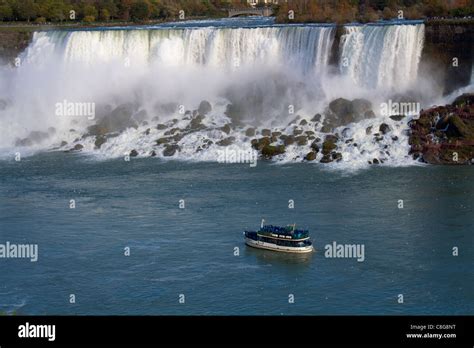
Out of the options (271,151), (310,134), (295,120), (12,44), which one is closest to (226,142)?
(271,151)

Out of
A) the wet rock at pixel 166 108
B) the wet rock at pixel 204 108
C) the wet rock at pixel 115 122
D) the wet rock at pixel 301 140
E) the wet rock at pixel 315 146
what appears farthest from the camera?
the wet rock at pixel 166 108

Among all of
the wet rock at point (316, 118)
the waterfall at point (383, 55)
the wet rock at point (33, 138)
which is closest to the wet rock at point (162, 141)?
the wet rock at point (316, 118)

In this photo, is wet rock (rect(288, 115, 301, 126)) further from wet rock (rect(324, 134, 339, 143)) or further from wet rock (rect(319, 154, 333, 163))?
wet rock (rect(319, 154, 333, 163))

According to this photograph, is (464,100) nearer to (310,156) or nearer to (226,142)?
(310,156)

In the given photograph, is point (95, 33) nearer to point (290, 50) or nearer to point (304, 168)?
point (290, 50)

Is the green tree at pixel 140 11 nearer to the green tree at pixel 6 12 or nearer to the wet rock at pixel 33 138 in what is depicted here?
the green tree at pixel 6 12
